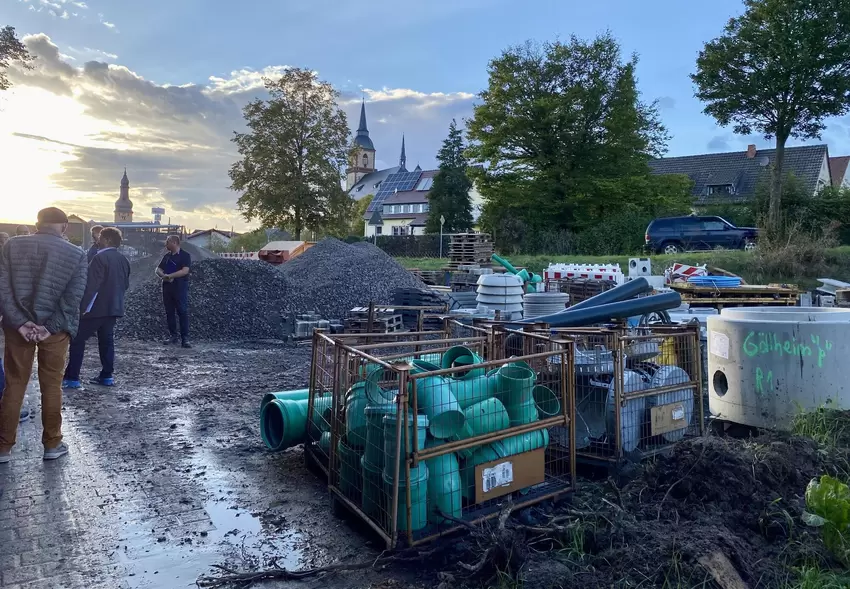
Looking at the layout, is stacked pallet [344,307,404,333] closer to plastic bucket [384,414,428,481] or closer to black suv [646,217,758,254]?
plastic bucket [384,414,428,481]

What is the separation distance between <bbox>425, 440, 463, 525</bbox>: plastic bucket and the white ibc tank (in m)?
3.20

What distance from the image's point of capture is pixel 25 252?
16.1ft

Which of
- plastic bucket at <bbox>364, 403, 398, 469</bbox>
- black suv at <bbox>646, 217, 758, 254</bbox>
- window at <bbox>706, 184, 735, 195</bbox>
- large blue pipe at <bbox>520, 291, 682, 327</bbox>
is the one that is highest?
window at <bbox>706, 184, 735, 195</bbox>

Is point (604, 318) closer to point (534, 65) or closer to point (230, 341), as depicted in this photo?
point (230, 341)

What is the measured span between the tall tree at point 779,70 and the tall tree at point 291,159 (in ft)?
66.9

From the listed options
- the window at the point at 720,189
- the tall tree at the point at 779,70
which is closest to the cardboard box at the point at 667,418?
the tall tree at the point at 779,70

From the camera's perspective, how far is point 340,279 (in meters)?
16.1

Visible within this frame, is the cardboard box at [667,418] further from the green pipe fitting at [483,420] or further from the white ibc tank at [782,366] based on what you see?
the green pipe fitting at [483,420]

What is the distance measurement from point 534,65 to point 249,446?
101ft

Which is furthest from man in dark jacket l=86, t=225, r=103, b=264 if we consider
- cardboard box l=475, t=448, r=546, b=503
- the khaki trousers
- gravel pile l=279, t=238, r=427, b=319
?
cardboard box l=475, t=448, r=546, b=503

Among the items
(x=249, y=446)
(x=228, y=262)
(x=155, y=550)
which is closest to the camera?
(x=155, y=550)

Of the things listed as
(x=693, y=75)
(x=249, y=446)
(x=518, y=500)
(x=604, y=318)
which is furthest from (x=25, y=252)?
(x=693, y=75)

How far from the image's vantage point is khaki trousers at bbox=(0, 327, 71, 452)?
4.89 metres

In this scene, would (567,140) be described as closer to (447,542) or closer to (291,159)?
(291,159)
